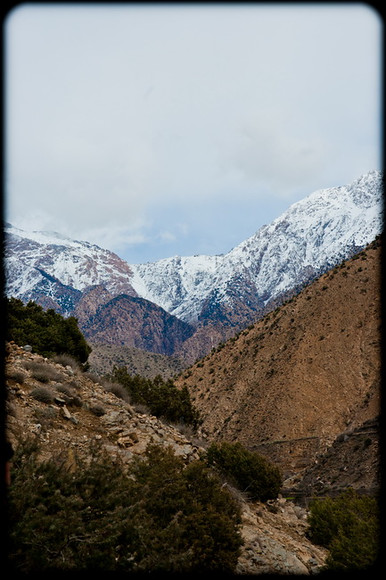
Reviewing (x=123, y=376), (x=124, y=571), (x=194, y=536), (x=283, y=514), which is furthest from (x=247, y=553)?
(x=123, y=376)

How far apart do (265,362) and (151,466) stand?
3846 centimetres

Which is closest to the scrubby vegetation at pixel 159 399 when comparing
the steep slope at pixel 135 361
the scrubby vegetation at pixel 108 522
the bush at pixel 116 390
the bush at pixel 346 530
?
the bush at pixel 116 390

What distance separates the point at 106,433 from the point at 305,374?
106 ft

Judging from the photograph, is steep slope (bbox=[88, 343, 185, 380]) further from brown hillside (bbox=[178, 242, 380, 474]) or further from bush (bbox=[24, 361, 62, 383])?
bush (bbox=[24, 361, 62, 383])

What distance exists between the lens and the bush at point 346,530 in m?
9.69

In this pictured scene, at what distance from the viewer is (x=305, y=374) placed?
137 ft

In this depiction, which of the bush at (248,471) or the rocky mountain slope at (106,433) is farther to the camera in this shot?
the bush at (248,471)

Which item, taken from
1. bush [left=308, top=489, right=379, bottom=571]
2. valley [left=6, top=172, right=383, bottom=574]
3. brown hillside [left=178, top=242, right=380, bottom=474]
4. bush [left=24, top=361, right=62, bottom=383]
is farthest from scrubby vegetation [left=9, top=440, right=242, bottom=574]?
brown hillside [left=178, top=242, right=380, bottom=474]

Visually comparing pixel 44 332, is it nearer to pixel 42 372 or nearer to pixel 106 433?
pixel 42 372

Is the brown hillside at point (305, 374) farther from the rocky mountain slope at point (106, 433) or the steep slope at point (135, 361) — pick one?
the steep slope at point (135, 361)

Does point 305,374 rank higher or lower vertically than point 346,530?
higher

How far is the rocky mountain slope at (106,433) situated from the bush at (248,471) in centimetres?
48

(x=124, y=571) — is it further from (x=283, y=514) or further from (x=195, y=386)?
(x=195, y=386)

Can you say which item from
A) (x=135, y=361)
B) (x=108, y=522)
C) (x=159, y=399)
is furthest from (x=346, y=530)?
(x=135, y=361)
